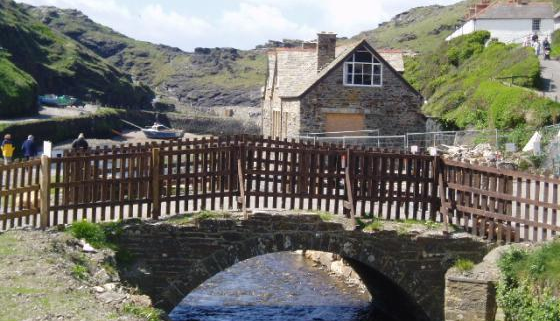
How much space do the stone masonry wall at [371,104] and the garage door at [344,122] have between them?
257mm

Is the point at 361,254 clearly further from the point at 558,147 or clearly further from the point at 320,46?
the point at 320,46

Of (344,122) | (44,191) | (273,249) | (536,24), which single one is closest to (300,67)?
(344,122)

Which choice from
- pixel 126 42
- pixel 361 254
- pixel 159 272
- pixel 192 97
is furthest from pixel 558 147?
pixel 126 42

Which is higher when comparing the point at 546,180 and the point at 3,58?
the point at 3,58

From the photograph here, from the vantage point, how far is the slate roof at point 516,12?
77062 mm

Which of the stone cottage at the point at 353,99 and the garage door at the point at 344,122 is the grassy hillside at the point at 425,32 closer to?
the stone cottage at the point at 353,99

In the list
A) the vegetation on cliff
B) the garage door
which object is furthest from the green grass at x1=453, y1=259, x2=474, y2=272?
the garage door

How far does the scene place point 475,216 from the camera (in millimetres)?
17484

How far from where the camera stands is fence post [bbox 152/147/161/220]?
54.2ft

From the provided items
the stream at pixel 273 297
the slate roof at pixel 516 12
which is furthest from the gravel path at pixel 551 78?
the slate roof at pixel 516 12

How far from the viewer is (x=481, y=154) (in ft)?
103

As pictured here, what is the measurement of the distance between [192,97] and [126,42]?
52.8 metres

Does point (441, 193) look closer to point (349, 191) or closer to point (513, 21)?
point (349, 191)

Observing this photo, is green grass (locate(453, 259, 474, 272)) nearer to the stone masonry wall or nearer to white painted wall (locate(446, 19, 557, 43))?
the stone masonry wall
